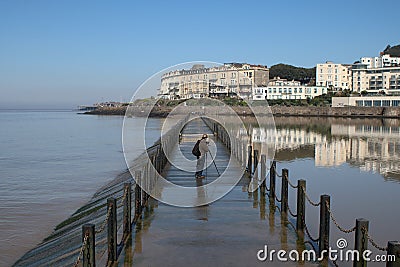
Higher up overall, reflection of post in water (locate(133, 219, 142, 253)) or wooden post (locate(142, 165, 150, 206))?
wooden post (locate(142, 165, 150, 206))

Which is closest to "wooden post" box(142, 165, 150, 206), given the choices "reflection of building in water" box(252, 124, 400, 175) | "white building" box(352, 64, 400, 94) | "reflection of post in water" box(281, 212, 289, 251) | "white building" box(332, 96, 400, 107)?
"reflection of post in water" box(281, 212, 289, 251)

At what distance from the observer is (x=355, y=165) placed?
20.7 metres

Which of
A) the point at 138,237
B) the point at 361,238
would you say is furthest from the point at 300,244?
the point at 138,237

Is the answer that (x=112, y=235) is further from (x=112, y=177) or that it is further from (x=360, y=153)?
(x=360, y=153)

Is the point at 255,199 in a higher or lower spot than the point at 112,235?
lower

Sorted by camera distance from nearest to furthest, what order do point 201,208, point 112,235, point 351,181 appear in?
point 112,235 → point 201,208 → point 351,181

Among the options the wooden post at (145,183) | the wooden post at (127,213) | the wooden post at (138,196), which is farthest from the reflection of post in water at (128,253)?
the wooden post at (145,183)

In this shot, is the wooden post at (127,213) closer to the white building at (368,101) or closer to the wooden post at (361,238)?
the wooden post at (361,238)

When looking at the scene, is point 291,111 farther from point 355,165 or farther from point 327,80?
point 355,165

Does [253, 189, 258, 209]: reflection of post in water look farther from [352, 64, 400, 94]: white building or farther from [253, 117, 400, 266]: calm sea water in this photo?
[352, 64, 400, 94]: white building

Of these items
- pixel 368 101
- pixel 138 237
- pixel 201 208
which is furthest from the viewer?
pixel 368 101

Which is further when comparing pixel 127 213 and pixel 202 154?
pixel 202 154

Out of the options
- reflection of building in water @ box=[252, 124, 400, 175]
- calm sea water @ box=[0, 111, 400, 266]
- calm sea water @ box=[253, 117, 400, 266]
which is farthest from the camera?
reflection of building in water @ box=[252, 124, 400, 175]

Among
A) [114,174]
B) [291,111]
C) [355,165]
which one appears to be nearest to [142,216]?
[114,174]
